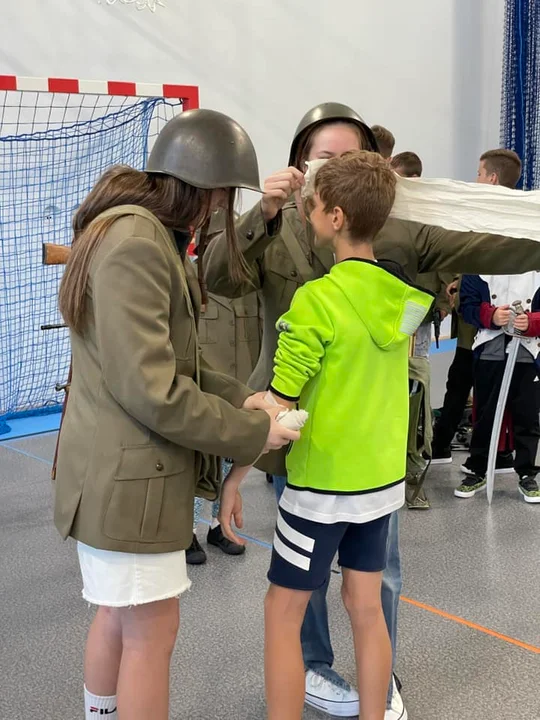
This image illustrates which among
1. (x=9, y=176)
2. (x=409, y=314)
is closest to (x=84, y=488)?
(x=409, y=314)

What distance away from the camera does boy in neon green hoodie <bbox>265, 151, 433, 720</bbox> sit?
1693mm

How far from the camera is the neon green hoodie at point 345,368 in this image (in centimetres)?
168

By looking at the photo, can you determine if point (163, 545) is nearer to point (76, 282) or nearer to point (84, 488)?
point (84, 488)

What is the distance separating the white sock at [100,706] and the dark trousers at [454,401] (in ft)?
9.95

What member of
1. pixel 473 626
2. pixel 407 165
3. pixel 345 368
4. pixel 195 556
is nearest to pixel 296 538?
pixel 345 368

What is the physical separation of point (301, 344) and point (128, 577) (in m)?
0.58

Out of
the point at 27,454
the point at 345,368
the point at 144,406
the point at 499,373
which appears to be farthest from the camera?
the point at 27,454

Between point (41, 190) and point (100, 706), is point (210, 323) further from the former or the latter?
point (41, 190)

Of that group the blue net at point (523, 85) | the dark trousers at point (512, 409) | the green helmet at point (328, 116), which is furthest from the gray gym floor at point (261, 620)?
the blue net at point (523, 85)

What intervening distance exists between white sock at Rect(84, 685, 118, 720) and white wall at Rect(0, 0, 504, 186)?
457 centimetres

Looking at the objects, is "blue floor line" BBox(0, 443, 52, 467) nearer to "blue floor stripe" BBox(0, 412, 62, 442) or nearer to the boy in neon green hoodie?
"blue floor stripe" BBox(0, 412, 62, 442)

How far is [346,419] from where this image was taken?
1.71m

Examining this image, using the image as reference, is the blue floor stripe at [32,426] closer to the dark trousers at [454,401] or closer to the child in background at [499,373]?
the dark trousers at [454,401]

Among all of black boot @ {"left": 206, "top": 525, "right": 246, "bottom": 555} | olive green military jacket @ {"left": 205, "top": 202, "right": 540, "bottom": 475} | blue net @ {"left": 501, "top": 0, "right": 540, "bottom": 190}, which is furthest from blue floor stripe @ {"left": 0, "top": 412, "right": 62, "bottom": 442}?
blue net @ {"left": 501, "top": 0, "right": 540, "bottom": 190}
